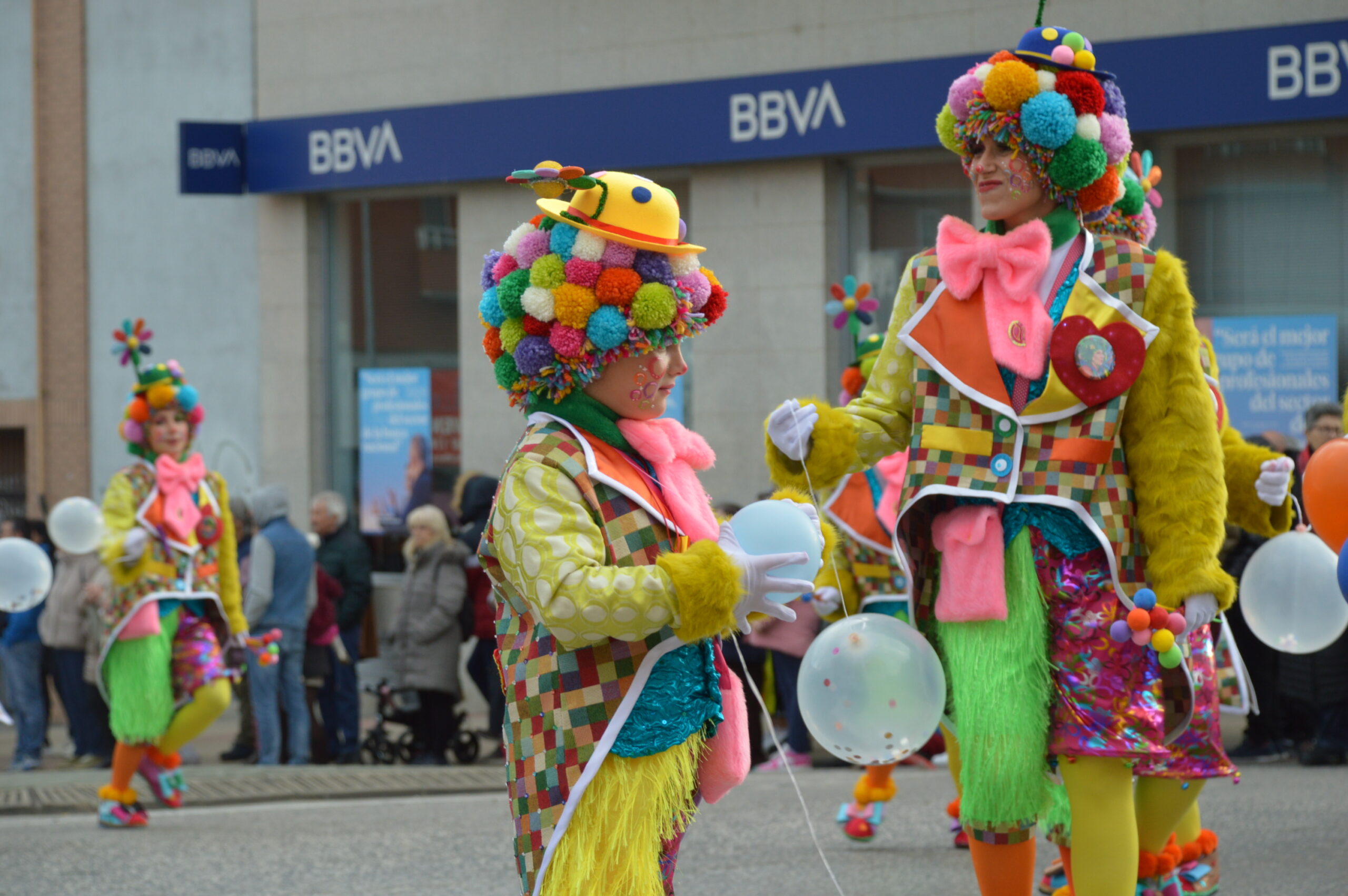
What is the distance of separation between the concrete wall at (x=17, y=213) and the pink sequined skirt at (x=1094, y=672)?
1287cm

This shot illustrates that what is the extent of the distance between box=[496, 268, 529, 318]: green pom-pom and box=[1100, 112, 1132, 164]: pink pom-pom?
1664mm

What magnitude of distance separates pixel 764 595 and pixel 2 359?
13.7 metres

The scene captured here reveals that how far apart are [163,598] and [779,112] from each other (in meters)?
6.21

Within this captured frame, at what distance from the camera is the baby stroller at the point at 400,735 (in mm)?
10305

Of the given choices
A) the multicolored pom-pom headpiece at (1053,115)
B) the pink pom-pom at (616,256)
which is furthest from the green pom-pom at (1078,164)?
the pink pom-pom at (616,256)

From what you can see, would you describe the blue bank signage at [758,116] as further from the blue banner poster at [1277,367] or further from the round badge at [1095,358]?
the round badge at [1095,358]

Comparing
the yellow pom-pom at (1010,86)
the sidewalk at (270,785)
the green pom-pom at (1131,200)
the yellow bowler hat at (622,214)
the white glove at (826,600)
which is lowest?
the sidewalk at (270,785)

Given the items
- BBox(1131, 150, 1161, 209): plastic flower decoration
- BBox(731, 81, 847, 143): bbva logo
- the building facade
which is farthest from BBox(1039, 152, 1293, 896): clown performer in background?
BBox(731, 81, 847, 143): bbva logo

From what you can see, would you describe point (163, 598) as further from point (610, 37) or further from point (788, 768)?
point (610, 37)

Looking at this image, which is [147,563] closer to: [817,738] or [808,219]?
[817,738]

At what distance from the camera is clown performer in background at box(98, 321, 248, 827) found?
7883mm

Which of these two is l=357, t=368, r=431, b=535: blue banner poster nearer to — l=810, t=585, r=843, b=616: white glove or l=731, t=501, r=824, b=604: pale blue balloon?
l=810, t=585, r=843, b=616: white glove

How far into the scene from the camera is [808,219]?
40.9 ft

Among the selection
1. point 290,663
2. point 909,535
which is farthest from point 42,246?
point 909,535
